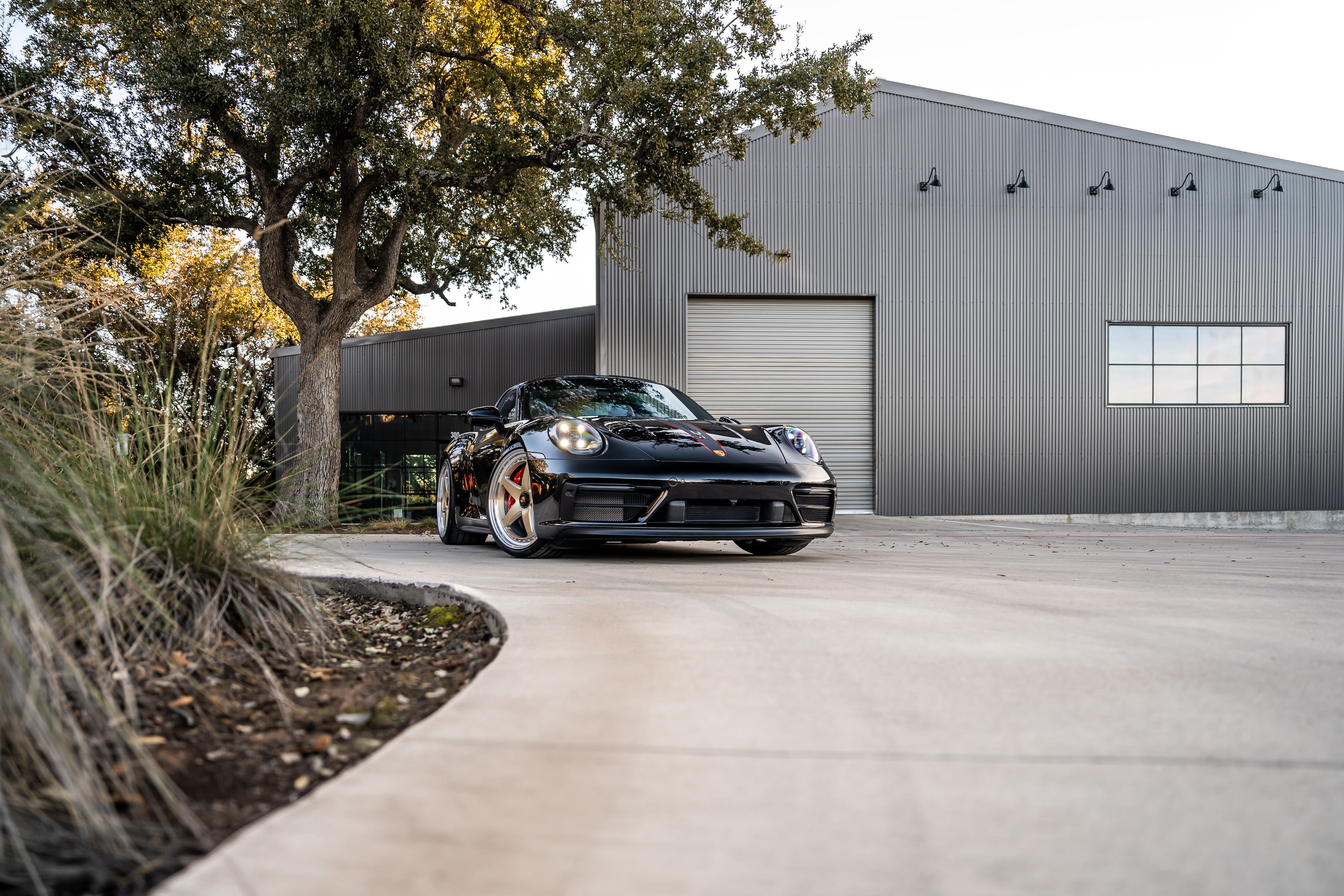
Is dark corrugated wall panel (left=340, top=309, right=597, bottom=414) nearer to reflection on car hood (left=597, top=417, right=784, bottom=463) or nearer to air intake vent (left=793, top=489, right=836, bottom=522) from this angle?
reflection on car hood (left=597, top=417, right=784, bottom=463)

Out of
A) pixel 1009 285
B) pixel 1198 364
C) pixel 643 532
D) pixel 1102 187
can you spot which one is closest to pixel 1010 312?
pixel 1009 285

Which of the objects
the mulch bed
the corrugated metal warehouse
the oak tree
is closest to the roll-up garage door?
the corrugated metal warehouse

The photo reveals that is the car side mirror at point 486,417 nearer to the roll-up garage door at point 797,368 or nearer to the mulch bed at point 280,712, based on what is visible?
the mulch bed at point 280,712

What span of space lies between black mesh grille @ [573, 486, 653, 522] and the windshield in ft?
3.19

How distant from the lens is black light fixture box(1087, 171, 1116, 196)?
15094 millimetres

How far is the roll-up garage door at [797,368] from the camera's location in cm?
1477

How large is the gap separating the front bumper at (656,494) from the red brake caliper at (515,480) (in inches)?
11.4

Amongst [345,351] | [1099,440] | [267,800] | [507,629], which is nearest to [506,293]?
[345,351]

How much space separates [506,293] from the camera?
20.5 m

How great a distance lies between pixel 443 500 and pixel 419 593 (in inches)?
153

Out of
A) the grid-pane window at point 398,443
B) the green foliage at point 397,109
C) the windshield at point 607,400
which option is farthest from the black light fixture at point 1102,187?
the grid-pane window at point 398,443

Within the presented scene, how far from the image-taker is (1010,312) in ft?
49.2

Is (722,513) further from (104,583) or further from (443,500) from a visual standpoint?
(104,583)

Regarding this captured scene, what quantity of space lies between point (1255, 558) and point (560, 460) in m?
4.68
